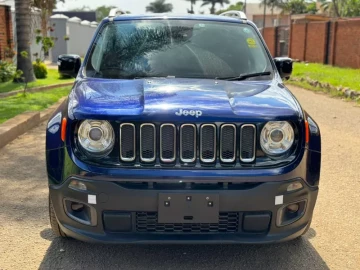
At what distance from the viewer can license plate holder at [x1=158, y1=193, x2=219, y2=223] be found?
308 cm

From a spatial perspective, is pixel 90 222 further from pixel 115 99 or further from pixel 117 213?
pixel 115 99

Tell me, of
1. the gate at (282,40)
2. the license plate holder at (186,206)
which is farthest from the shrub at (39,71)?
the gate at (282,40)

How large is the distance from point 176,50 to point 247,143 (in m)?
1.59

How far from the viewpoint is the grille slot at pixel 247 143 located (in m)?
3.18

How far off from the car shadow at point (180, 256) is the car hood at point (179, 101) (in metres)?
1.11

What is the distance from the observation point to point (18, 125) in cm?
788

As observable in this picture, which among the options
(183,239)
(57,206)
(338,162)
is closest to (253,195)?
(183,239)

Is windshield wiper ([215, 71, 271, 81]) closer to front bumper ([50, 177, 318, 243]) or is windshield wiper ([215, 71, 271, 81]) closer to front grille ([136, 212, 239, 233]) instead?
front bumper ([50, 177, 318, 243])

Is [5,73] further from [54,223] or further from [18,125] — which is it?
[54,223]

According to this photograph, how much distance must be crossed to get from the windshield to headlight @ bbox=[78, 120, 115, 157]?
1004 millimetres

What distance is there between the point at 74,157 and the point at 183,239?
0.88m

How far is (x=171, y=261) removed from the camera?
360 cm

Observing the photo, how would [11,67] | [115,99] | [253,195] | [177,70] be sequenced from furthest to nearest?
[11,67], [177,70], [115,99], [253,195]

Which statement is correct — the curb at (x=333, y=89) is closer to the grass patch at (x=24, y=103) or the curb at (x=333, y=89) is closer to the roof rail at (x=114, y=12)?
the grass patch at (x=24, y=103)
